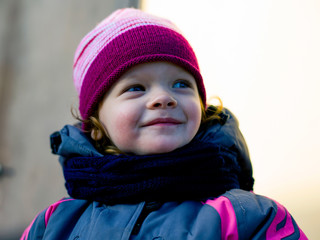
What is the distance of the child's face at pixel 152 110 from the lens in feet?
3.43

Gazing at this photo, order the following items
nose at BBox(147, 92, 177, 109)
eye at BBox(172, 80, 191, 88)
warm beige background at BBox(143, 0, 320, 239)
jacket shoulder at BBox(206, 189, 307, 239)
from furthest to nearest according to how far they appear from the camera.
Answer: warm beige background at BBox(143, 0, 320, 239) → eye at BBox(172, 80, 191, 88) → nose at BBox(147, 92, 177, 109) → jacket shoulder at BBox(206, 189, 307, 239)

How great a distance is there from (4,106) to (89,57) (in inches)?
42.8

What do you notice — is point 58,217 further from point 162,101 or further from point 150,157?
point 162,101

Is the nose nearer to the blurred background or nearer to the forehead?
the forehead

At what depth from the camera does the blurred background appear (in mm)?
1436

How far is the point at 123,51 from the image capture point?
1.14 meters

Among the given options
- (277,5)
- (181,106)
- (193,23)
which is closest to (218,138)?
(181,106)

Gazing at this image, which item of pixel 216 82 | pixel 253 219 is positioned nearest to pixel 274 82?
pixel 216 82

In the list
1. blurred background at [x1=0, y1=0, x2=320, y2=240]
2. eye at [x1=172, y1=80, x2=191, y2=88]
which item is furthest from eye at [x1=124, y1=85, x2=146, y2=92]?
blurred background at [x1=0, y1=0, x2=320, y2=240]

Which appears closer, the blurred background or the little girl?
the little girl

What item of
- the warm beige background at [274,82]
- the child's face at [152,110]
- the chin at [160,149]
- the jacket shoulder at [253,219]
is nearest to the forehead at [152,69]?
the child's face at [152,110]

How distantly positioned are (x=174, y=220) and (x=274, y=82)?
2.80 feet

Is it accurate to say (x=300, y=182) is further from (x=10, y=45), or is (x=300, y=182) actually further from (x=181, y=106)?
(x=10, y=45)

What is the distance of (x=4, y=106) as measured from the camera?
6.91ft
